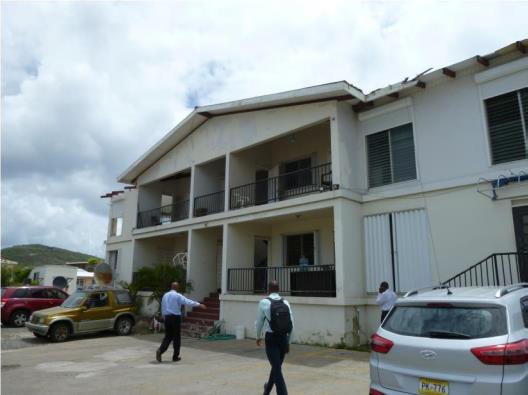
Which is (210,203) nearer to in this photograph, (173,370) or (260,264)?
(260,264)

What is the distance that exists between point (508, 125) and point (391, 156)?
3045 millimetres

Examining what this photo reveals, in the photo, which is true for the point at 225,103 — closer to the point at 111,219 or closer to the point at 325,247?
the point at 325,247

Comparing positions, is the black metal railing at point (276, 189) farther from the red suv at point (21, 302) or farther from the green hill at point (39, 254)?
the green hill at point (39, 254)

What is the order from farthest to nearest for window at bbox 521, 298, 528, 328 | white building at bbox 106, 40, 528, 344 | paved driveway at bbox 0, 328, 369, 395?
1. white building at bbox 106, 40, 528, 344
2. paved driveway at bbox 0, 328, 369, 395
3. window at bbox 521, 298, 528, 328

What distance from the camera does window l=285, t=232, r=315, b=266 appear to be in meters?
14.7

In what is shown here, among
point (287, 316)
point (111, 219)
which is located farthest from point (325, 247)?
point (111, 219)

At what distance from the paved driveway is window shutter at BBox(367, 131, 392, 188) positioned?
4915mm

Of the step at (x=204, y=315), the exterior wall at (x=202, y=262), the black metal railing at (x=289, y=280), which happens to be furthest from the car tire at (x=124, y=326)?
the black metal railing at (x=289, y=280)

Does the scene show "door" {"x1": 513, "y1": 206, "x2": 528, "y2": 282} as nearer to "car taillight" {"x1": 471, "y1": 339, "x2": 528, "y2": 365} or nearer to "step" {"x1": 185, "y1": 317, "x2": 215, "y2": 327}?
"car taillight" {"x1": 471, "y1": 339, "x2": 528, "y2": 365}

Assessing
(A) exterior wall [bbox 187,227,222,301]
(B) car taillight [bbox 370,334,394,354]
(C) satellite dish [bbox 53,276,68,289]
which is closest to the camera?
(B) car taillight [bbox 370,334,394,354]

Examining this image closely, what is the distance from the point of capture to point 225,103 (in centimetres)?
1547

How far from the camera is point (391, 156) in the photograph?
12.1 metres

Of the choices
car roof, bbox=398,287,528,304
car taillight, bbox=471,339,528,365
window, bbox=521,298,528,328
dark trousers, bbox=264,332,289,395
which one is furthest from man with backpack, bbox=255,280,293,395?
window, bbox=521,298,528,328

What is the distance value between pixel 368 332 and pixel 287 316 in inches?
244
